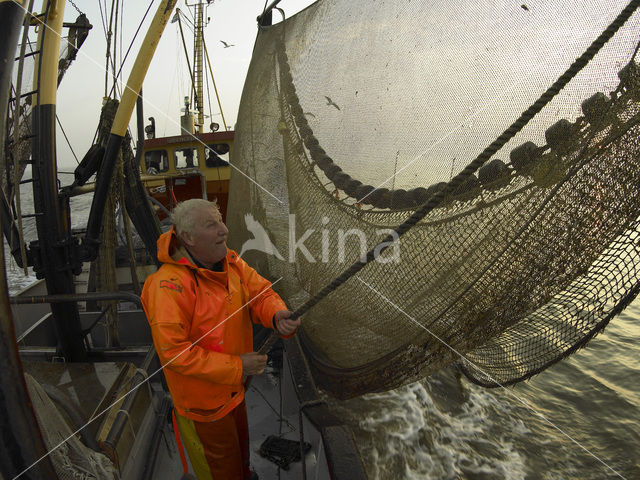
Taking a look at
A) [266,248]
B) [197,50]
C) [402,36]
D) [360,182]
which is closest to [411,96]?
[402,36]

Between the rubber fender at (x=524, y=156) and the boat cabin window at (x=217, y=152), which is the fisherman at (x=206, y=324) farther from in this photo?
the boat cabin window at (x=217, y=152)

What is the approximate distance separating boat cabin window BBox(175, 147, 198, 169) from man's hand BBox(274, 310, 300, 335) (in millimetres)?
9358

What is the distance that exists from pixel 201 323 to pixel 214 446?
70 cm

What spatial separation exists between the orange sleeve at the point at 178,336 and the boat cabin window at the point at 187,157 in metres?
9.38

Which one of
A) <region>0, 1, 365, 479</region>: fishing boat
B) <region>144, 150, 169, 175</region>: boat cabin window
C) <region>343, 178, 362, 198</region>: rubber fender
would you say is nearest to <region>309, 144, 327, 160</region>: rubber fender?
<region>343, 178, 362, 198</region>: rubber fender

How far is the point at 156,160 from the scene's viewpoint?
405 inches

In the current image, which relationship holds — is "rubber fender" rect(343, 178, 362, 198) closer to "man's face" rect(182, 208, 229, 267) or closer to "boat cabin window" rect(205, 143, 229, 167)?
"man's face" rect(182, 208, 229, 267)

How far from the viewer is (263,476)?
2520 millimetres

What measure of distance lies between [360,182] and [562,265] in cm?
121

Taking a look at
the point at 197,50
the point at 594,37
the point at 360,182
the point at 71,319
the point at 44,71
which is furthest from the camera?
the point at 197,50

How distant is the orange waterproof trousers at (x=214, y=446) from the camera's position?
6.16ft

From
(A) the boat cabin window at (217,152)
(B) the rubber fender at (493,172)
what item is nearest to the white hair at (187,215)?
(B) the rubber fender at (493,172)

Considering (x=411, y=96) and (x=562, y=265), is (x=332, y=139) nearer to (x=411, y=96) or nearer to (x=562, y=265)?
(x=411, y=96)

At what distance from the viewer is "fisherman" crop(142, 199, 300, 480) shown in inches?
62.6
